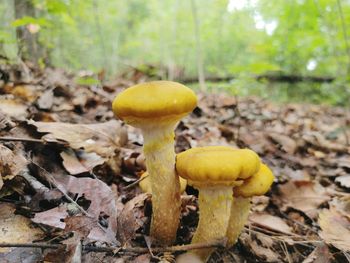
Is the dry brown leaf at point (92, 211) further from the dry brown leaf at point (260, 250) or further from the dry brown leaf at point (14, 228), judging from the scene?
the dry brown leaf at point (260, 250)

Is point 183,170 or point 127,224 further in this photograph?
point 127,224

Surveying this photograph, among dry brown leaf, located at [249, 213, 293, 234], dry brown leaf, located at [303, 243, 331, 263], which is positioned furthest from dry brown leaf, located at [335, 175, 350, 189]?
dry brown leaf, located at [303, 243, 331, 263]

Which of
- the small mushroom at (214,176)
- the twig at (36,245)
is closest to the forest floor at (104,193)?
the twig at (36,245)

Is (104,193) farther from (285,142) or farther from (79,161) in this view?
(285,142)

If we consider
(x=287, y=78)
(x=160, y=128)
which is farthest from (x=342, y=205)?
(x=287, y=78)

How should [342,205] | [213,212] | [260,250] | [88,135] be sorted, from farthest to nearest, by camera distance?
1. [342,205]
2. [88,135]
3. [260,250]
4. [213,212]

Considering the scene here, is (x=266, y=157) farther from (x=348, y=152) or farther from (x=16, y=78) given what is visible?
(x=16, y=78)
